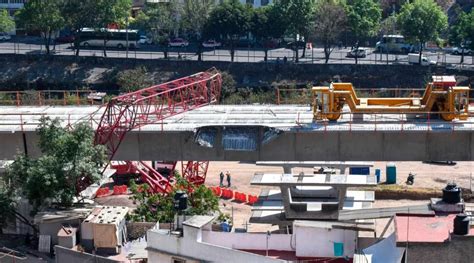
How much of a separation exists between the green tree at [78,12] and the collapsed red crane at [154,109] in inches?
1561

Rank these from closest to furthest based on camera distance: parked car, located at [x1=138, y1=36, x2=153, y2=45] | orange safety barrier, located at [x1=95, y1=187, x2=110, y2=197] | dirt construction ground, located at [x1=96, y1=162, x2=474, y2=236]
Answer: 1. dirt construction ground, located at [x1=96, y1=162, x2=474, y2=236]
2. orange safety barrier, located at [x1=95, y1=187, x2=110, y2=197]
3. parked car, located at [x1=138, y1=36, x2=153, y2=45]

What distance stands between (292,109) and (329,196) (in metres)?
10.9

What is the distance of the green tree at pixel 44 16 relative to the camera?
319 ft

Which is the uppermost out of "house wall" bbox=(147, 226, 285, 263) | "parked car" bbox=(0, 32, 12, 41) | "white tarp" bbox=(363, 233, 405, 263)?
"parked car" bbox=(0, 32, 12, 41)

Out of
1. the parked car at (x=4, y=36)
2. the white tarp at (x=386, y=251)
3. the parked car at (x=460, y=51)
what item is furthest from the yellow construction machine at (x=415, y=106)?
the parked car at (x=4, y=36)

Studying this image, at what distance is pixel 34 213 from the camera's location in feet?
147

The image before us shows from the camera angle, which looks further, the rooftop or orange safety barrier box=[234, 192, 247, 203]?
orange safety barrier box=[234, 192, 247, 203]

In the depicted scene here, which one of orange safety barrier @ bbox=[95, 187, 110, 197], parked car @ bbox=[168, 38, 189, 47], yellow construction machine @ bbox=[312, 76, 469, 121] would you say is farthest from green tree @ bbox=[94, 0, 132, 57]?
yellow construction machine @ bbox=[312, 76, 469, 121]

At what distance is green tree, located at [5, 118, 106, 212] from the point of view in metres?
44.5

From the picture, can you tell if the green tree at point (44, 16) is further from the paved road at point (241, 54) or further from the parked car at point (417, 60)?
the parked car at point (417, 60)

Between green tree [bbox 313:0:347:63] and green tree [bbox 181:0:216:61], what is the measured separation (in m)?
9.99

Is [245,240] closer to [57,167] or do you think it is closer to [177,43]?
[57,167]

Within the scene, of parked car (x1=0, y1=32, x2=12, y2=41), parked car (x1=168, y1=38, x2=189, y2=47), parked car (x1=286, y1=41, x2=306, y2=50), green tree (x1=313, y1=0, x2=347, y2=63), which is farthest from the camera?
parked car (x1=0, y1=32, x2=12, y2=41)

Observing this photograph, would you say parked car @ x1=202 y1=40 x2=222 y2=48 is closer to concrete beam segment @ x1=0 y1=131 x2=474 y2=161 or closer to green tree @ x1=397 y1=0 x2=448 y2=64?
green tree @ x1=397 y1=0 x2=448 y2=64
